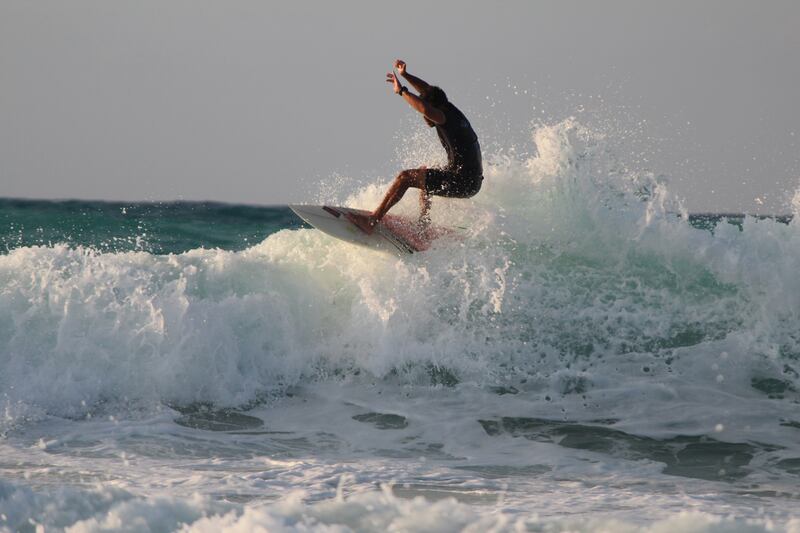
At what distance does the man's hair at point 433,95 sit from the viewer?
8492mm

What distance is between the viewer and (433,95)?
8516 mm

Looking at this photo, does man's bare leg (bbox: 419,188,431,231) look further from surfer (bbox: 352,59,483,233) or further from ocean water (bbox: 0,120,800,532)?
ocean water (bbox: 0,120,800,532)

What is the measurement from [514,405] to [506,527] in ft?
11.4

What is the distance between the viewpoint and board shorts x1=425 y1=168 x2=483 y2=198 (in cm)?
891

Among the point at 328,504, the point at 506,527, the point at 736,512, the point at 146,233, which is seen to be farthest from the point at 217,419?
the point at 146,233

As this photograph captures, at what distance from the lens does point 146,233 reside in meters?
17.6

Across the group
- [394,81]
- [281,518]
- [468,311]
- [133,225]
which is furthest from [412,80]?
[133,225]

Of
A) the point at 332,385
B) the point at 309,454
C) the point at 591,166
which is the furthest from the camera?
the point at 591,166

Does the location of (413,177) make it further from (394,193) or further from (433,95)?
(433,95)

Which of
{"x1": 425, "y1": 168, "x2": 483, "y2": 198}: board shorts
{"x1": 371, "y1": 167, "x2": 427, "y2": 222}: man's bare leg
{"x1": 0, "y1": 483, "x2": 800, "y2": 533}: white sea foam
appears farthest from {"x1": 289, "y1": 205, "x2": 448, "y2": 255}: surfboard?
{"x1": 0, "y1": 483, "x2": 800, "y2": 533}: white sea foam

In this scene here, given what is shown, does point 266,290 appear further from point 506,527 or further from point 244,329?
point 506,527

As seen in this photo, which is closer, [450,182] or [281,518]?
[281,518]

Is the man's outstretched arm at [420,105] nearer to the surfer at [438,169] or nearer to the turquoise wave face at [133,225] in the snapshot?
the surfer at [438,169]

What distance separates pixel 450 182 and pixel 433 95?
0.98 m
